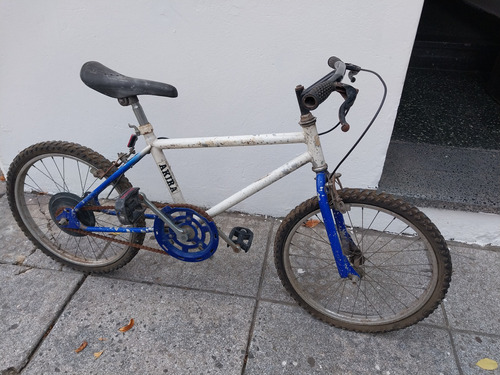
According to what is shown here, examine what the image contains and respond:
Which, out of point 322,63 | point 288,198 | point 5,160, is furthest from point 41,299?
point 322,63

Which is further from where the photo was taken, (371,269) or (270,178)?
(371,269)

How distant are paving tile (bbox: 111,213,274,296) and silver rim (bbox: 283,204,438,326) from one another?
0.29 meters

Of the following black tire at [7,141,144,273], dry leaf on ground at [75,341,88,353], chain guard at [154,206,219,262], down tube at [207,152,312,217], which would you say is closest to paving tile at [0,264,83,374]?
black tire at [7,141,144,273]

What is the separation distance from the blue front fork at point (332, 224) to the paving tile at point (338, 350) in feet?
1.48

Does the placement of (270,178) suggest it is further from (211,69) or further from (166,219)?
(211,69)

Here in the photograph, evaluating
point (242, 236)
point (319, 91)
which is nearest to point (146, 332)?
point (242, 236)

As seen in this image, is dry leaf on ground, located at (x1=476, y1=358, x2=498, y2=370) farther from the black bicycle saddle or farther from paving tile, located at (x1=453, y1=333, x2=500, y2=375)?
the black bicycle saddle

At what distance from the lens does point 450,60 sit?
4219 millimetres

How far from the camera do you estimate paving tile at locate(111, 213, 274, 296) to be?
2406mm

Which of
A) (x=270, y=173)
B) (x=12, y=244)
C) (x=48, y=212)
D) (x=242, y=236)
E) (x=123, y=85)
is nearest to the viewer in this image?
(x=123, y=85)

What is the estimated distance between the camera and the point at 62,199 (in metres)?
2.23

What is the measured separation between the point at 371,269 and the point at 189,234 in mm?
1297

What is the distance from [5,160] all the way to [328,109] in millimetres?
2676

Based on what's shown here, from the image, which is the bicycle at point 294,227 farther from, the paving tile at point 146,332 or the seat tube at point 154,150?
the paving tile at point 146,332
